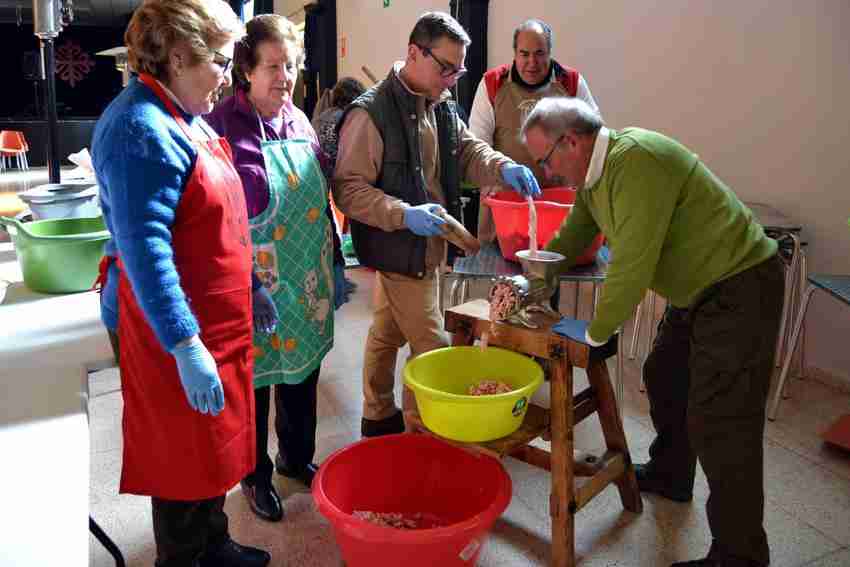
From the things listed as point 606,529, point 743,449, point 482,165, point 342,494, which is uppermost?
point 482,165

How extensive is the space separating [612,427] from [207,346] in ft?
3.88

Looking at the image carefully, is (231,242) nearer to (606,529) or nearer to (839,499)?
(606,529)

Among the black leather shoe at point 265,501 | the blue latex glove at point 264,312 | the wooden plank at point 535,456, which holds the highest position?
the blue latex glove at point 264,312

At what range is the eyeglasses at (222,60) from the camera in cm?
131

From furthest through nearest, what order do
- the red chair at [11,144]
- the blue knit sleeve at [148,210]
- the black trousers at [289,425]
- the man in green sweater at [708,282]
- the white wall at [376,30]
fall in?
1. the red chair at [11,144]
2. the white wall at [376,30]
3. the black trousers at [289,425]
4. the man in green sweater at [708,282]
5. the blue knit sleeve at [148,210]

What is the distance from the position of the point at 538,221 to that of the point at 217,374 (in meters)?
1.14

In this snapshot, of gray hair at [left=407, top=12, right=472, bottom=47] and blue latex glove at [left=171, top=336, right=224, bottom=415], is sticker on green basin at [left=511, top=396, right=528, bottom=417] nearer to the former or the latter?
blue latex glove at [left=171, top=336, right=224, bottom=415]

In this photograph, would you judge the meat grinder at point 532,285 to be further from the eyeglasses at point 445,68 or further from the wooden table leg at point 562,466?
the eyeglasses at point 445,68

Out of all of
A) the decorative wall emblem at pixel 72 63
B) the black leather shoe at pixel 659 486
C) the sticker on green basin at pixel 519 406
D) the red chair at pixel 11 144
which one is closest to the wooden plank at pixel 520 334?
the sticker on green basin at pixel 519 406

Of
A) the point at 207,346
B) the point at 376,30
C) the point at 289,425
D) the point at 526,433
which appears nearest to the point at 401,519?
the point at 526,433

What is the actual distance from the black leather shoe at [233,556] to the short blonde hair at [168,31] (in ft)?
3.71

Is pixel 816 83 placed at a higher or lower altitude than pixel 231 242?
higher

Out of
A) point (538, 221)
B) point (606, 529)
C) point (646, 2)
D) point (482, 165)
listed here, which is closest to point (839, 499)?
point (606, 529)

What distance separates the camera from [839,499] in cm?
217
